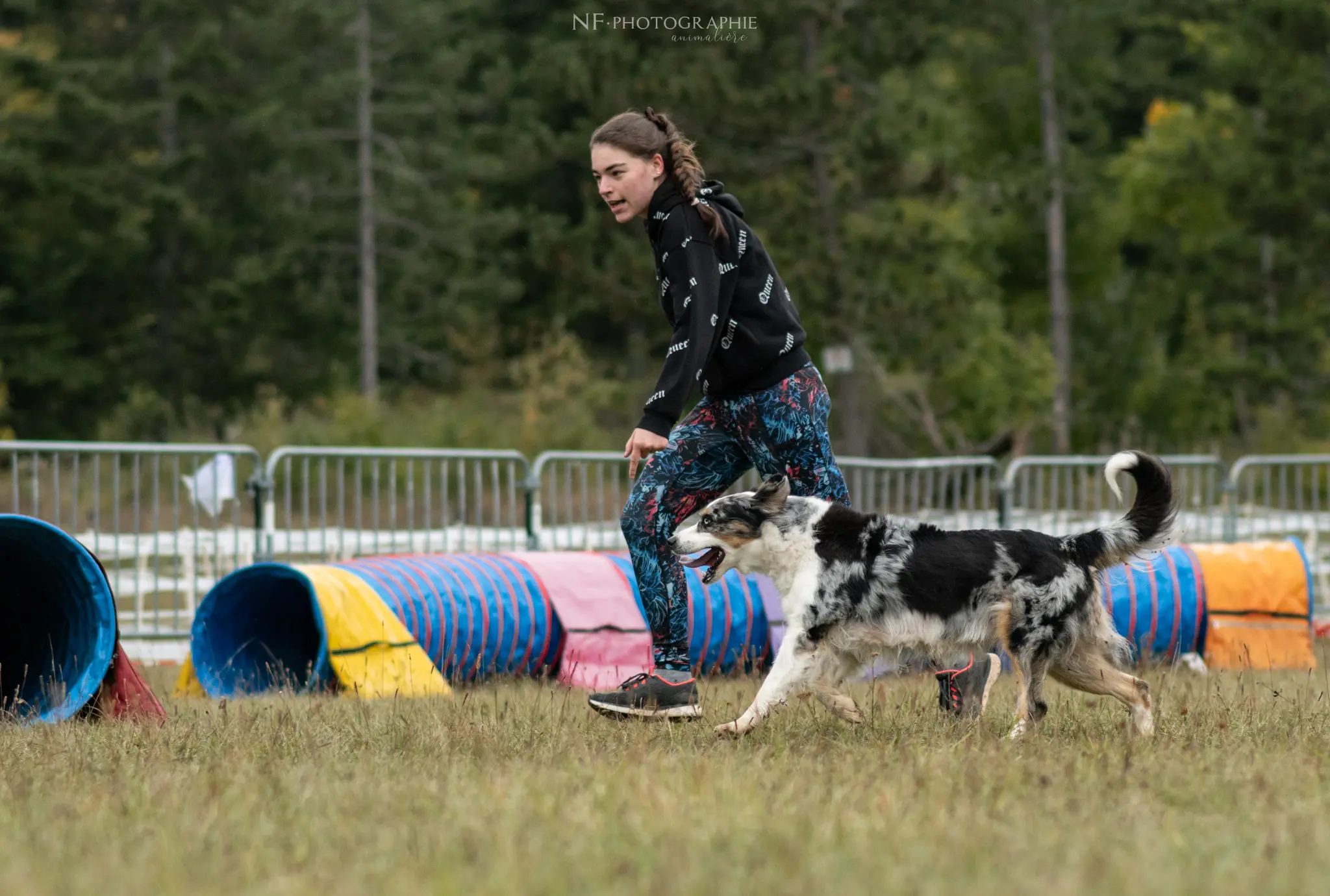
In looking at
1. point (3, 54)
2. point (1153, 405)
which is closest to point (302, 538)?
point (3, 54)

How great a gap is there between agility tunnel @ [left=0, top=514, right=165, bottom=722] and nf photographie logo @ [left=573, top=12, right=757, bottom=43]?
18638 millimetres

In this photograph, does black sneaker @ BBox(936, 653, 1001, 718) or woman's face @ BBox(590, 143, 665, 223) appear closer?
woman's face @ BBox(590, 143, 665, 223)

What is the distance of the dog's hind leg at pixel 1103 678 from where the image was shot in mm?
5215

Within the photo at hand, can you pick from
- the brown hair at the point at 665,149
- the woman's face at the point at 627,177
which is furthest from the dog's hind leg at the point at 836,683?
the woman's face at the point at 627,177

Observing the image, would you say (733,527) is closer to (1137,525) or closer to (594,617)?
(1137,525)

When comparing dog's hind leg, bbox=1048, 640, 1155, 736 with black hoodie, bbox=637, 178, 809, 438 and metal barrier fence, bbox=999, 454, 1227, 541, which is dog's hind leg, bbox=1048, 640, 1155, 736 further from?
metal barrier fence, bbox=999, 454, 1227, 541

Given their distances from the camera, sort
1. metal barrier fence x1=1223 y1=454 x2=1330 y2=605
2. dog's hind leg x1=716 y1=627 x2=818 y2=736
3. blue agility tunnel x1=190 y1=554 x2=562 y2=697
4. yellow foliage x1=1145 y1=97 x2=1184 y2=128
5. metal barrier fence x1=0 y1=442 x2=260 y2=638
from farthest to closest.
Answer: yellow foliage x1=1145 y1=97 x2=1184 y2=128 → metal barrier fence x1=1223 y1=454 x2=1330 y2=605 → metal barrier fence x1=0 y1=442 x2=260 y2=638 → blue agility tunnel x1=190 y1=554 x2=562 y2=697 → dog's hind leg x1=716 y1=627 x2=818 y2=736

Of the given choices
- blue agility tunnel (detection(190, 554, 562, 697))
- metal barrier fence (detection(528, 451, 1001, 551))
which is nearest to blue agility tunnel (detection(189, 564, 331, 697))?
blue agility tunnel (detection(190, 554, 562, 697))

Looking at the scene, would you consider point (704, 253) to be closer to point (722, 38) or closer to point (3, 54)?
point (722, 38)

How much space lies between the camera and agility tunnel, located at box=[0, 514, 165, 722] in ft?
19.0

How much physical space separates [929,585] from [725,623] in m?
3.33

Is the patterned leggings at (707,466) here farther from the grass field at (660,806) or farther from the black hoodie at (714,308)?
the grass field at (660,806)

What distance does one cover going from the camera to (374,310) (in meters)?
29.1

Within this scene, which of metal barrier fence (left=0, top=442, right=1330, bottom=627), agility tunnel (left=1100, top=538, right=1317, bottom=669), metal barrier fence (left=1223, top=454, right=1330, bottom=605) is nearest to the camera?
agility tunnel (left=1100, top=538, right=1317, bottom=669)
